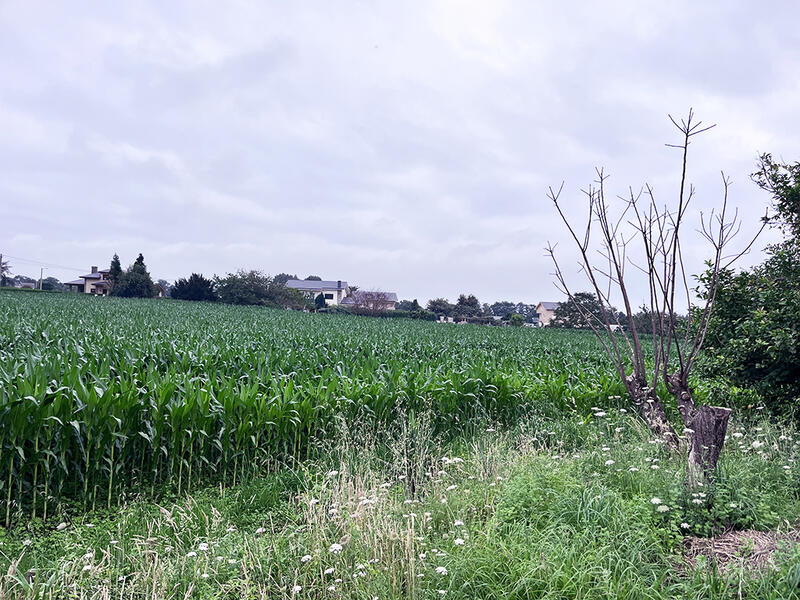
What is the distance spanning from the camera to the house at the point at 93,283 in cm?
9726

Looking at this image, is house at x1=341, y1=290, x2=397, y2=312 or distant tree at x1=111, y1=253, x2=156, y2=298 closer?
distant tree at x1=111, y1=253, x2=156, y2=298

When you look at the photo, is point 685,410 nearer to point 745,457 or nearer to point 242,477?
point 745,457

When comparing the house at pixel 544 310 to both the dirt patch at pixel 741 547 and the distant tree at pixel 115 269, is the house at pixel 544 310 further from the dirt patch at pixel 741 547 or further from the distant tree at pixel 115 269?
the dirt patch at pixel 741 547

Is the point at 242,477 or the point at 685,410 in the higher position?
the point at 685,410

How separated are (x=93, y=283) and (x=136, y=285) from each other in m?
34.6

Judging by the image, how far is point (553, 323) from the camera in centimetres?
6538

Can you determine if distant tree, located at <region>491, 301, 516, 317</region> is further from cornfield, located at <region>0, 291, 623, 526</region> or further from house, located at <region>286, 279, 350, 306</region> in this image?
cornfield, located at <region>0, 291, 623, 526</region>

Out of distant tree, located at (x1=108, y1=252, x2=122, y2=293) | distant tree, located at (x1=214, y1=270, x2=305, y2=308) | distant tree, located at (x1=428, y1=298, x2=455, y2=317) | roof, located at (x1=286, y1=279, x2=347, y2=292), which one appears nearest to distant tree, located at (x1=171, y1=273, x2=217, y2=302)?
distant tree, located at (x1=214, y1=270, x2=305, y2=308)

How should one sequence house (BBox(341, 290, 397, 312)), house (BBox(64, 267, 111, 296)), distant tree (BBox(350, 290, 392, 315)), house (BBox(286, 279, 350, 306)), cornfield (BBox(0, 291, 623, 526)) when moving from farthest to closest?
house (BBox(286, 279, 350, 306)) < house (BBox(64, 267, 111, 296)) < house (BBox(341, 290, 397, 312)) < distant tree (BBox(350, 290, 392, 315)) < cornfield (BBox(0, 291, 623, 526))

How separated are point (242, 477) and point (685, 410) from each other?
601 cm

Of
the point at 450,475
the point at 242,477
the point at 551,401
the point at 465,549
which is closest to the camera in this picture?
the point at 465,549

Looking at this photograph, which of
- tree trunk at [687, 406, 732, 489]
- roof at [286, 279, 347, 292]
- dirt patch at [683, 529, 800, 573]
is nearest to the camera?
dirt patch at [683, 529, 800, 573]

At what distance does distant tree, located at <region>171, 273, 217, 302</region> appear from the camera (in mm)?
75688

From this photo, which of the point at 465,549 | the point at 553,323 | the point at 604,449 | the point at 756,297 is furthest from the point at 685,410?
the point at 553,323
